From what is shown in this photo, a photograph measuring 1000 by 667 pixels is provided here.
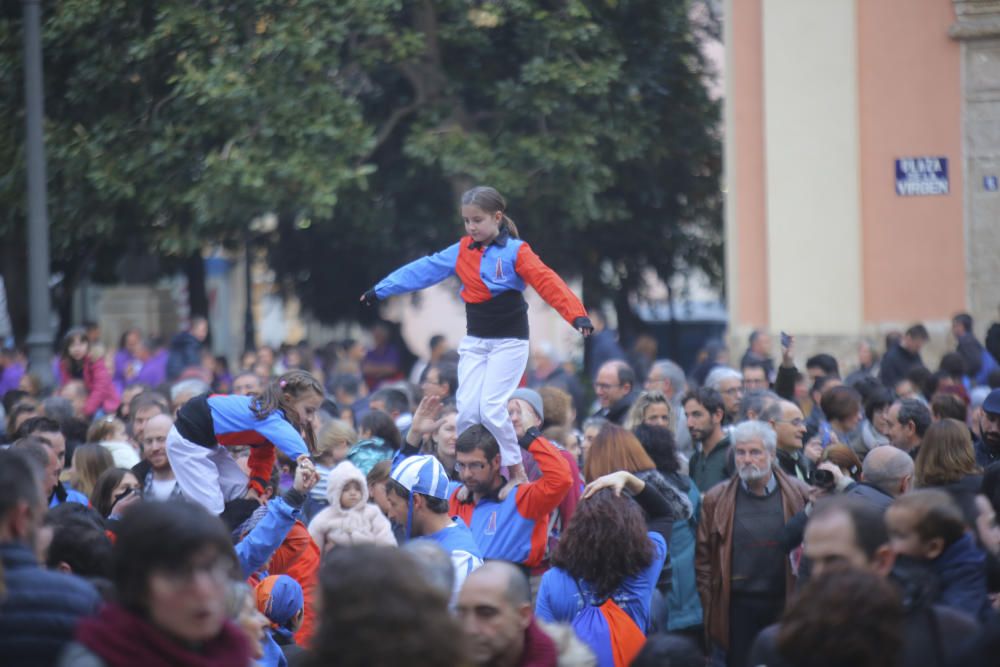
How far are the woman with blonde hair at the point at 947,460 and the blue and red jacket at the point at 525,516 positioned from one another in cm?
172

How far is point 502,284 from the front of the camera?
7906 mm

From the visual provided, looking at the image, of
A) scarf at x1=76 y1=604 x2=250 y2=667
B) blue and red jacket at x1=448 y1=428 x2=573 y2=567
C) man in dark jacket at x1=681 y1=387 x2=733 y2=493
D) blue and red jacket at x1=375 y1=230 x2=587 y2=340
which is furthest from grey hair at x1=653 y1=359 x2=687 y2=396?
scarf at x1=76 y1=604 x2=250 y2=667

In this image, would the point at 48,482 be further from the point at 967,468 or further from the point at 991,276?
the point at 991,276

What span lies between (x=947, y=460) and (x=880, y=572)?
2.40 meters

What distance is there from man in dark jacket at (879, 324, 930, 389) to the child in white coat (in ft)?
26.2

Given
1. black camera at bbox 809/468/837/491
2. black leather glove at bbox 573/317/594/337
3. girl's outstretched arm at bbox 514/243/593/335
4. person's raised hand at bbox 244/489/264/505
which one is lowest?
person's raised hand at bbox 244/489/264/505

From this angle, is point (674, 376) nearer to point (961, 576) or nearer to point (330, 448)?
point (330, 448)

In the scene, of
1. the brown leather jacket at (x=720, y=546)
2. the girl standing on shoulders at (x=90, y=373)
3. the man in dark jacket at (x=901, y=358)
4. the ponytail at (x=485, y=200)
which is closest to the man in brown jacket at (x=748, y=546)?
the brown leather jacket at (x=720, y=546)

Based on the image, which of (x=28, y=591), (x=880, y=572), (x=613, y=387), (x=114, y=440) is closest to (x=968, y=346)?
(x=613, y=387)

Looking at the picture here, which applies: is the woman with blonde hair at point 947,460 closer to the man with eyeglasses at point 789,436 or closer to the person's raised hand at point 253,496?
the man with eyeglasses at point 789,436

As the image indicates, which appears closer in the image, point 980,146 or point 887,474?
point 887,474

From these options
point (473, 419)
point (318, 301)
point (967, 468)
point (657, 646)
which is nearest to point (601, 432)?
point (473, 419)

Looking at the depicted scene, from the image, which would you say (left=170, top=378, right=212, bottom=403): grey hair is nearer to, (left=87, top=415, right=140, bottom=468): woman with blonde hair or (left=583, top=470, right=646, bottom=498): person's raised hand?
(left=87, top=415, right=140, bottom=468): woman with blonde hair

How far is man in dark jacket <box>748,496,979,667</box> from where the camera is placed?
4281mm
